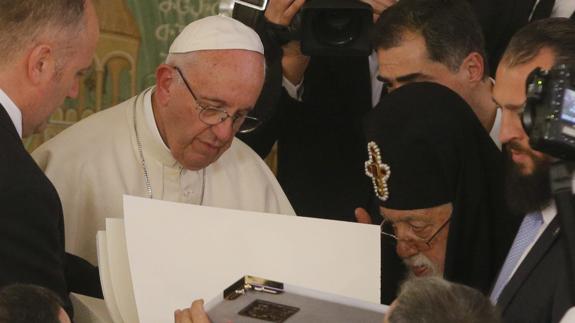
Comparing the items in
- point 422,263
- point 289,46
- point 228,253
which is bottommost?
point 422,263

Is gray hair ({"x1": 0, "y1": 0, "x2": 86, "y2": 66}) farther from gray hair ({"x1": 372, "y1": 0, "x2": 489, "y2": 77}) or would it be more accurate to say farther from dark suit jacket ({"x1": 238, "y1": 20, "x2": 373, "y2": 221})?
dark suit jacket ({"x1": 238, "y1": 20, "x2": 373, "y2": 221})

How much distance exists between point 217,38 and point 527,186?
125 cm

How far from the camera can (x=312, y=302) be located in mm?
2809

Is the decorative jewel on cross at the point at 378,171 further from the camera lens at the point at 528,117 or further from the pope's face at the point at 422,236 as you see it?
the camera lens at the point at 528,117

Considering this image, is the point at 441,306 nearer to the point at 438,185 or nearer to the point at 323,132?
the point at 438,185

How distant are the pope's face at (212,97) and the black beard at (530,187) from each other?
3.17 ft

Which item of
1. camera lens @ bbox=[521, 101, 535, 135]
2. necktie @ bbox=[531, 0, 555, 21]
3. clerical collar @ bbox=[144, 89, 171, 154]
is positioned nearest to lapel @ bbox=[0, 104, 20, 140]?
clerical collar @ bbox=[144, 89, 171, 154]

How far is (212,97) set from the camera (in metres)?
4.00

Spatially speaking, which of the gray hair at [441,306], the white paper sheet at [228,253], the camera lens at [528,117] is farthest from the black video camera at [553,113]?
the white paper sheet at [228,253]

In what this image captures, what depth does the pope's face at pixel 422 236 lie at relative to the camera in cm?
395

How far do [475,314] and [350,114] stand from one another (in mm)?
2483

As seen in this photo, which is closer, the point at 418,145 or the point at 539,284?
the point at 539,284

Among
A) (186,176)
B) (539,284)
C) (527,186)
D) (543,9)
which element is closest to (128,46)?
(186,176)

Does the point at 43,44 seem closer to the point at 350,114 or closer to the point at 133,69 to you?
the point at 350,114
